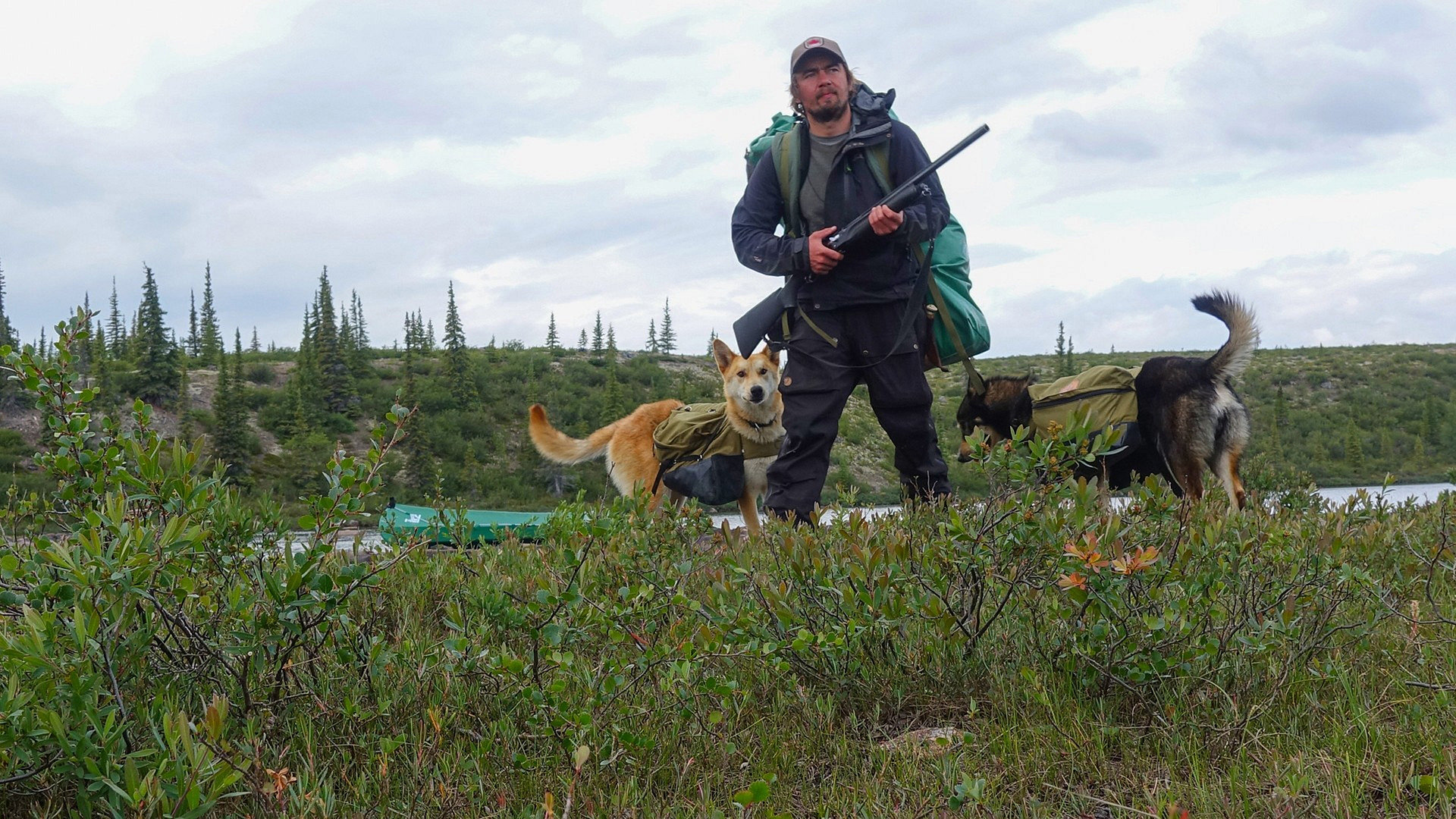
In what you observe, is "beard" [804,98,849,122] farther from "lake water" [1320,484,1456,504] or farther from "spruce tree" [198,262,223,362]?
"spruce tree" [198,262,223,362]

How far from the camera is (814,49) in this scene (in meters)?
4.77

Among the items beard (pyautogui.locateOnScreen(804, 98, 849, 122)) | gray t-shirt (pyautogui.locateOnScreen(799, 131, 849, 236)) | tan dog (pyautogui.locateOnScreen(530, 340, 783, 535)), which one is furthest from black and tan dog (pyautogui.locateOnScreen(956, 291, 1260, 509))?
beard (pyautogui.locateOnScreen(804, 98, 849, 122))

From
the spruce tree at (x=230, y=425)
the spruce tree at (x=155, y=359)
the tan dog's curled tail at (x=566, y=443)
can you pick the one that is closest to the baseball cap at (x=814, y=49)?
the tan dog's curled tail at (x=566, y=443)

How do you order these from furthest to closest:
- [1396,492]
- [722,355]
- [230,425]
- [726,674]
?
[230,425]
[1396,492]
[722,355]
[726,674]

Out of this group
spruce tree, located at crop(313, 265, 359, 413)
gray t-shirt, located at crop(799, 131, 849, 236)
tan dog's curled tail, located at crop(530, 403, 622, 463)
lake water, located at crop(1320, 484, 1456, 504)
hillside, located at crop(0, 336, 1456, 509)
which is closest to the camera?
lake water, located at crop(1320, 484, 1456, 504)

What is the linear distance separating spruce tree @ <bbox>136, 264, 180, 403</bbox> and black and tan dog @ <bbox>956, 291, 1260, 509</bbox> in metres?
24.1

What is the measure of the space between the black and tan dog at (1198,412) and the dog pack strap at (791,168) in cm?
264

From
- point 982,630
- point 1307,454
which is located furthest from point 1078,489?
point 1307,454

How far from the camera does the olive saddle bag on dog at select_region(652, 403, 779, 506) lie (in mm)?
7664

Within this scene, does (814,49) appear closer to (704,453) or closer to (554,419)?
(704,453)

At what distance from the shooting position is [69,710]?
1.76m

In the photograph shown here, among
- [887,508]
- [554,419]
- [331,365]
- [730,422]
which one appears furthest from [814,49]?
[331,365]

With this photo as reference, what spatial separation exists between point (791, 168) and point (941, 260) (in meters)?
1.07

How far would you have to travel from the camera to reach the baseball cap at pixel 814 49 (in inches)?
188
